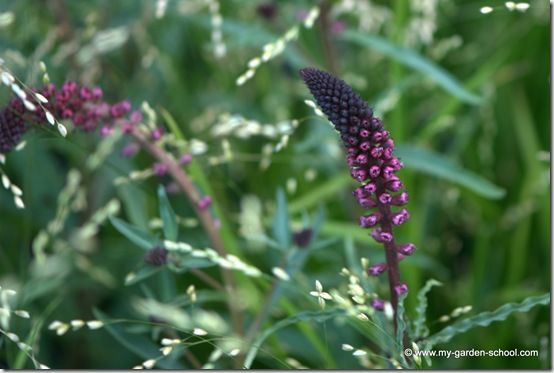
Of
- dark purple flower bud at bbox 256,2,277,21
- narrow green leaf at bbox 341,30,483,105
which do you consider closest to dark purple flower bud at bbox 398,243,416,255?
narrow green leaf at bbox 341,30,483,105

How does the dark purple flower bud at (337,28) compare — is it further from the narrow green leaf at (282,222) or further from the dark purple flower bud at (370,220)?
the dark purple flower bud at (370,220)

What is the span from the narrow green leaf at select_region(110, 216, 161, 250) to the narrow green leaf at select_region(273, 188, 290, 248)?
24 cm

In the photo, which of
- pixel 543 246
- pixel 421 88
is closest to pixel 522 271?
pixel 543 246

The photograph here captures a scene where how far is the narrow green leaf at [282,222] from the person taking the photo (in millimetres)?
1376

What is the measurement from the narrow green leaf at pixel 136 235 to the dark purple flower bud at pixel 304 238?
27cm

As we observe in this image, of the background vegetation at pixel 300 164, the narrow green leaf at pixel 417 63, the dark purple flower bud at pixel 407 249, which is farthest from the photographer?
the background vegetation at pixel 300 164

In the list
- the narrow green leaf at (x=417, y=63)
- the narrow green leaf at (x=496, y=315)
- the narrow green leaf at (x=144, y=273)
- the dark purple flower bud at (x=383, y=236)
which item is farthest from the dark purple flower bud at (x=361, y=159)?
the narrow green leaf at (x=417, y=63)

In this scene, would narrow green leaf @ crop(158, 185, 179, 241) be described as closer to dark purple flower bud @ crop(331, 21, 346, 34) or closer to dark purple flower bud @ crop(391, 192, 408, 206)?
dark purple flower bud @ crop(391, 192, 408, 206)

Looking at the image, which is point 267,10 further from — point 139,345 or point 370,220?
point 370,220

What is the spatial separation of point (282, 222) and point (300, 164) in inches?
24.5

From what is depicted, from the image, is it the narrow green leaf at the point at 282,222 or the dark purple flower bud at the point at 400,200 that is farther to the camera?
the narrow green leaf at the point at 282,222

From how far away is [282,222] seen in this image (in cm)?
139

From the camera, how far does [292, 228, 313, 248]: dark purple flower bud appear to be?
1383mm

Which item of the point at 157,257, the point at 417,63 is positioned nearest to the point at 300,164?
the point at 417,63
